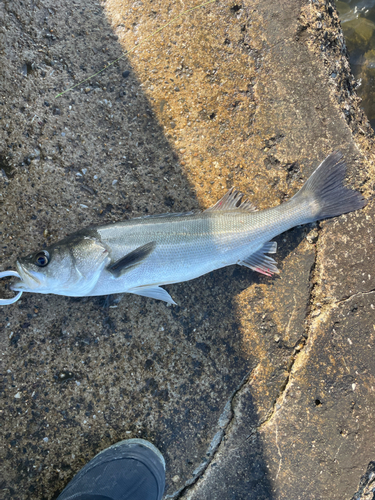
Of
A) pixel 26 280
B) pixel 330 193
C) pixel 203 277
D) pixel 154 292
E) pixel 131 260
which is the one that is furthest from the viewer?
pixel 203 277

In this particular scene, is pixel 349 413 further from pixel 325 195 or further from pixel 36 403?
pixel 36 403

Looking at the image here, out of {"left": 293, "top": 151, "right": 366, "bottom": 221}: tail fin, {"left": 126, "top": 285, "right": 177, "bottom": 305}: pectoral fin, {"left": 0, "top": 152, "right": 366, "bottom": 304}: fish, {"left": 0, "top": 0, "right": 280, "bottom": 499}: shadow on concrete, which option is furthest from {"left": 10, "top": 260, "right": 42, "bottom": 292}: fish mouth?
{"left": 293, "top": 151, "right": 366, "bottom": 221}: tail fin

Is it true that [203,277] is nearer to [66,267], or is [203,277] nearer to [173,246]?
[173,246]

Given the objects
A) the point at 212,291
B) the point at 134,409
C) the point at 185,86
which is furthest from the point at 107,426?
the point at 185,86

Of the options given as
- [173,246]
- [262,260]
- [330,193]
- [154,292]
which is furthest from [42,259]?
[330,193]

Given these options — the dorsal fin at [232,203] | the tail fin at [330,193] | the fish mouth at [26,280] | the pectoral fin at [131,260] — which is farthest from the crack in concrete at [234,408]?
the fish mouth at [26,280]

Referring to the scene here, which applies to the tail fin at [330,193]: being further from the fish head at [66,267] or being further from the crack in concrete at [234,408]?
the fish head at [66,267]
